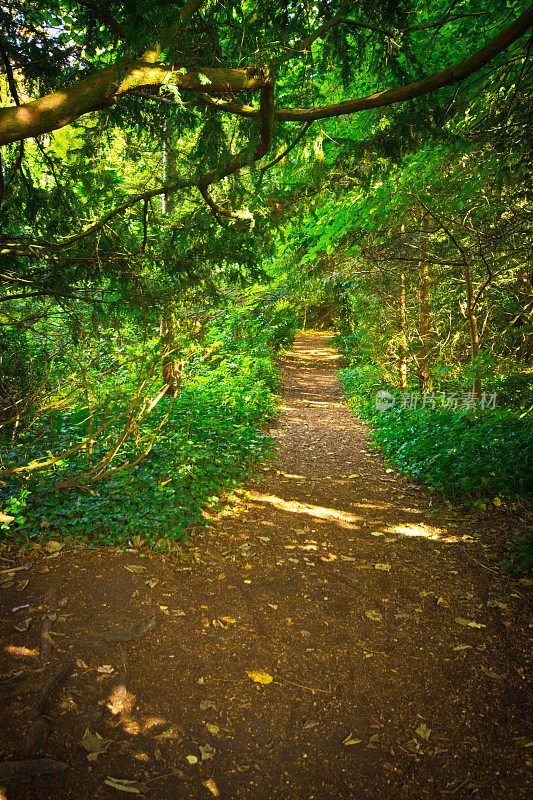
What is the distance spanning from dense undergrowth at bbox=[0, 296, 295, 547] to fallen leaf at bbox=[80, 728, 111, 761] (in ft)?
5.98

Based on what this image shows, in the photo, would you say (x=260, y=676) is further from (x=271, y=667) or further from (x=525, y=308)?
(x=525, y=308)

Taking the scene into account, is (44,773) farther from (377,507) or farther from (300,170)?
(300,170)

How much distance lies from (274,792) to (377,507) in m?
3.73

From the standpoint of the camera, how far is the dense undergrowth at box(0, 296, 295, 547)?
4102mm

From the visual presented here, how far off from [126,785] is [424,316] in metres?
8.62

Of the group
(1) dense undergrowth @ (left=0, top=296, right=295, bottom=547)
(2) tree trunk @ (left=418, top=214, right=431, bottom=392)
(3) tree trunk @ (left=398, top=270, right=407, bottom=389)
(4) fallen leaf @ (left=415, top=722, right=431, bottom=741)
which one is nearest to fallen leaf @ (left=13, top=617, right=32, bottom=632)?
(1) dense undergrowth @ (left=0, top=296, right=295, bottom=547)

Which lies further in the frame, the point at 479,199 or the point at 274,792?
the point at 479,199

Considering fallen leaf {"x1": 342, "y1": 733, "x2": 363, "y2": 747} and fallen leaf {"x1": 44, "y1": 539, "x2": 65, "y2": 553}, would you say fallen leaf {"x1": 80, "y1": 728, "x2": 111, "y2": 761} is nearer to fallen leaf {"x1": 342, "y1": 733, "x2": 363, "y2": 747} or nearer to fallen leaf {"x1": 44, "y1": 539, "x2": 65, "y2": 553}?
fallen leaf {"x1": 342, "y1": 733, "x2": 363, "y2": 747}

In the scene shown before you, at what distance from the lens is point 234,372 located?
10.3m

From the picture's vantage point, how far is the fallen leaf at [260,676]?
9.28ft

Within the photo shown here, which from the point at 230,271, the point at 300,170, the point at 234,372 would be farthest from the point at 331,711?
the point at 234,372

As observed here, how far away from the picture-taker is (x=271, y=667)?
9.64 feet

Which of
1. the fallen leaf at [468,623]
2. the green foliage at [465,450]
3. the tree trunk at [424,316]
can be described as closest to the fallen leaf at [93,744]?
the fallen leaf at [468,623]

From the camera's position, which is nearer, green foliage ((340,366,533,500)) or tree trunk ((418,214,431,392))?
green foliage ((340,366,533,500))
